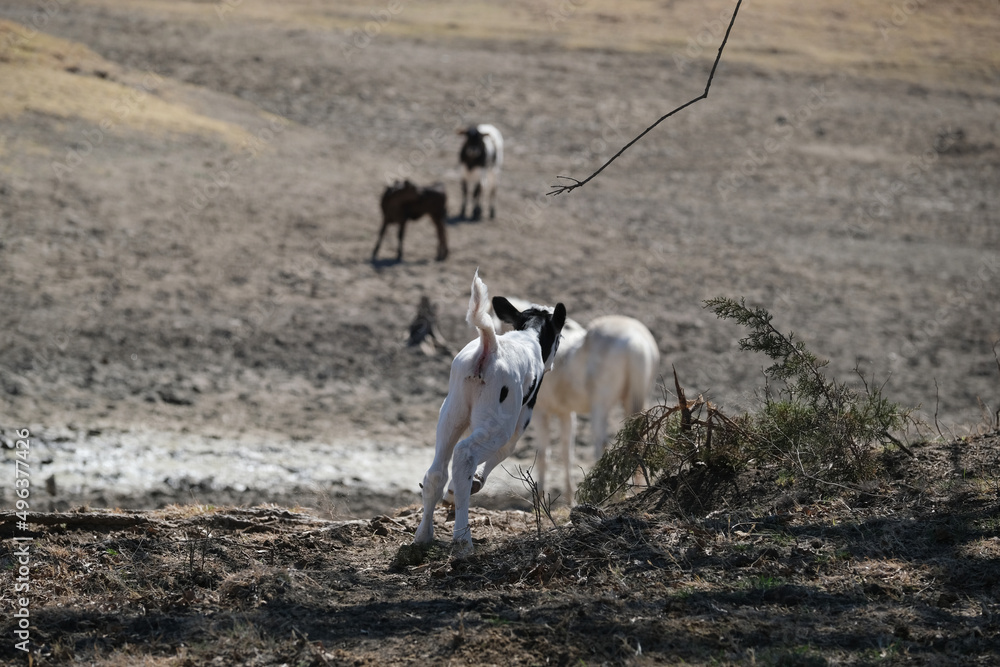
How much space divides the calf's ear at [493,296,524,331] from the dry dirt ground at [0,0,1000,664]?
145cm

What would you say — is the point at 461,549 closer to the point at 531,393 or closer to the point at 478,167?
the point at 531,393

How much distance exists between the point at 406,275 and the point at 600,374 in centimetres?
710

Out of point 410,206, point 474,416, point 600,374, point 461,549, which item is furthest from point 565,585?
point 410,206

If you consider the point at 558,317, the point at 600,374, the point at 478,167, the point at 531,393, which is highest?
the point at 478,167

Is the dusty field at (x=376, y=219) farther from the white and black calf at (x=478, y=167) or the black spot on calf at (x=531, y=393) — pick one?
the black spot on calf at (x=531, y=393)

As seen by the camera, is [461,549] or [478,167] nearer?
[461,549]

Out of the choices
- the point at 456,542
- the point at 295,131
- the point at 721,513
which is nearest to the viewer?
the point at 456,542

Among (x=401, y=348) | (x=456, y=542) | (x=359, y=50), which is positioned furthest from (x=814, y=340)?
(x=359, y=50)

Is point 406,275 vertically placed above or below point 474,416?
below

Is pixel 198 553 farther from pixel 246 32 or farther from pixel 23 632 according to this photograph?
pixel 246 32

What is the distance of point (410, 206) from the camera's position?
17.2 meters

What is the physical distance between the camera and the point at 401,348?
44.8ft

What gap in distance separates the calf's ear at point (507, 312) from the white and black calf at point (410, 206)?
1058 cm

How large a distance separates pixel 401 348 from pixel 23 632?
9207 millimetres
